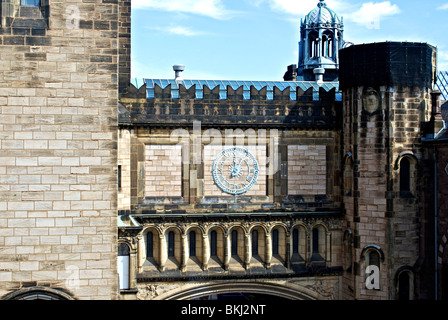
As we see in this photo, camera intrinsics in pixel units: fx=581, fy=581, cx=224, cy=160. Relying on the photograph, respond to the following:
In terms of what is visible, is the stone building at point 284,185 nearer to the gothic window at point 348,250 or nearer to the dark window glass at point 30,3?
the gothic window at point 348,250

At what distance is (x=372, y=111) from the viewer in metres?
25.9

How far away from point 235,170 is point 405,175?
7668mm

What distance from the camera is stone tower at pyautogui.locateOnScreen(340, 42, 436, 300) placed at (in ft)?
83.0

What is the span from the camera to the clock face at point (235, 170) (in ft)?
89.1

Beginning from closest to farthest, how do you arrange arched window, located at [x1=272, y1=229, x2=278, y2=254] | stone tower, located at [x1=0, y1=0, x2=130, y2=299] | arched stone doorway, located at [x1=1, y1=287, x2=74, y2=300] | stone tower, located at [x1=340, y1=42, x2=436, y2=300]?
arched stone doorway, located at [x1=1, y1=287, x2=74, y2=300]
stone tower, located at [x1=0, y1=0, x2=130, y2=299]
stone tower, located at [x1=340, y1=42, x2=436, y2=300]
arched window, located at [x1=272, y1=229, x2=278, y2=254]

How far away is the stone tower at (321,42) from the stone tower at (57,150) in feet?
99.1

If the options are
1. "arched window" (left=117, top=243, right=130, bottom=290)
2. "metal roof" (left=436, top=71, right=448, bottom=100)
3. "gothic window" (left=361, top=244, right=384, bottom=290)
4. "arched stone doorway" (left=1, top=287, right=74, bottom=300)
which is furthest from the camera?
"metal roof" (left=436, top=71, right=448, bottom=100)

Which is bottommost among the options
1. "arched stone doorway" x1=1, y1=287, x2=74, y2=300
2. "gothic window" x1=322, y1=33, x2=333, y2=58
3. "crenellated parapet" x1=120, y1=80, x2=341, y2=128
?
"arched stone doorway" x1=1, y1=287, x2=74, y2=300

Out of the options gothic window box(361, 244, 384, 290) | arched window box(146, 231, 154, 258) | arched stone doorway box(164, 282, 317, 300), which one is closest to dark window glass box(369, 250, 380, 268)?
gothic window box(361, 244, 384, 290)

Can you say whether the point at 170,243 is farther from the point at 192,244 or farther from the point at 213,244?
the point at 213,244

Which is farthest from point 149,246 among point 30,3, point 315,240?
point 30,3

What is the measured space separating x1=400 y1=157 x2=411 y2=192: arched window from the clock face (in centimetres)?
658

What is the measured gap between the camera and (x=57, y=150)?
43.4 feet

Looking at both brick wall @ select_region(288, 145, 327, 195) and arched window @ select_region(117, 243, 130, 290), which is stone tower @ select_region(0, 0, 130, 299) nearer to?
arched window @ select_region(117, 243, 130, 290)
